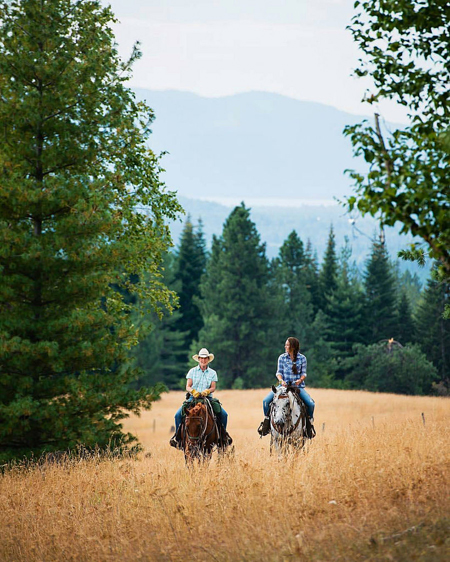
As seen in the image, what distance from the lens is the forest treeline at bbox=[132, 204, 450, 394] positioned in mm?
59750

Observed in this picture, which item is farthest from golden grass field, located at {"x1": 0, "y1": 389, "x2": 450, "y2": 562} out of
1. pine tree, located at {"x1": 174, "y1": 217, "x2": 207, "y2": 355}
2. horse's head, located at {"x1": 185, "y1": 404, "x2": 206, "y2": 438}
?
pine tree, located at {"x1": 174, "y1": 217, "x2": 207, "y2": 355}

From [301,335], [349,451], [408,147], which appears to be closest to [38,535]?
[349,451]

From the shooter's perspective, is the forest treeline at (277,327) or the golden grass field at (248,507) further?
the forest treeline at (277,327)

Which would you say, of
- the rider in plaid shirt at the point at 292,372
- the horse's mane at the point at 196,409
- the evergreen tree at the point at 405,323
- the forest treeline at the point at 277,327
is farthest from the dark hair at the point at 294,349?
the evergreen tree at the point at 405,323

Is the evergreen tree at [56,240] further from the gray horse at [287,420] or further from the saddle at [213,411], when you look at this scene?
the gray horse at [287,420]

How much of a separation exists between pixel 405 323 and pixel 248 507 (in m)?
59.4

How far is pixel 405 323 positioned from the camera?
66.2m

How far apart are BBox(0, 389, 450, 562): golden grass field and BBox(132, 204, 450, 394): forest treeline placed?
46872 mm

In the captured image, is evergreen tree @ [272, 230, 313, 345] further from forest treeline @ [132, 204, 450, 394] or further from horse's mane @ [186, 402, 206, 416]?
horse's mane @ [186, 402, 206, 416]

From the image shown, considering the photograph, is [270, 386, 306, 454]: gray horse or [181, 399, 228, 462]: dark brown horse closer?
[181, 399, 228, 462]: dark brown horse

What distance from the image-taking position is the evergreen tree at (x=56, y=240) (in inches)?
600

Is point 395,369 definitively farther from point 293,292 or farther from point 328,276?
point 328,276

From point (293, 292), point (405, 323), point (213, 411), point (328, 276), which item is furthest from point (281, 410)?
point (328, 276)

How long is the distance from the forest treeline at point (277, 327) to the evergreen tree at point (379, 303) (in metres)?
0.09
